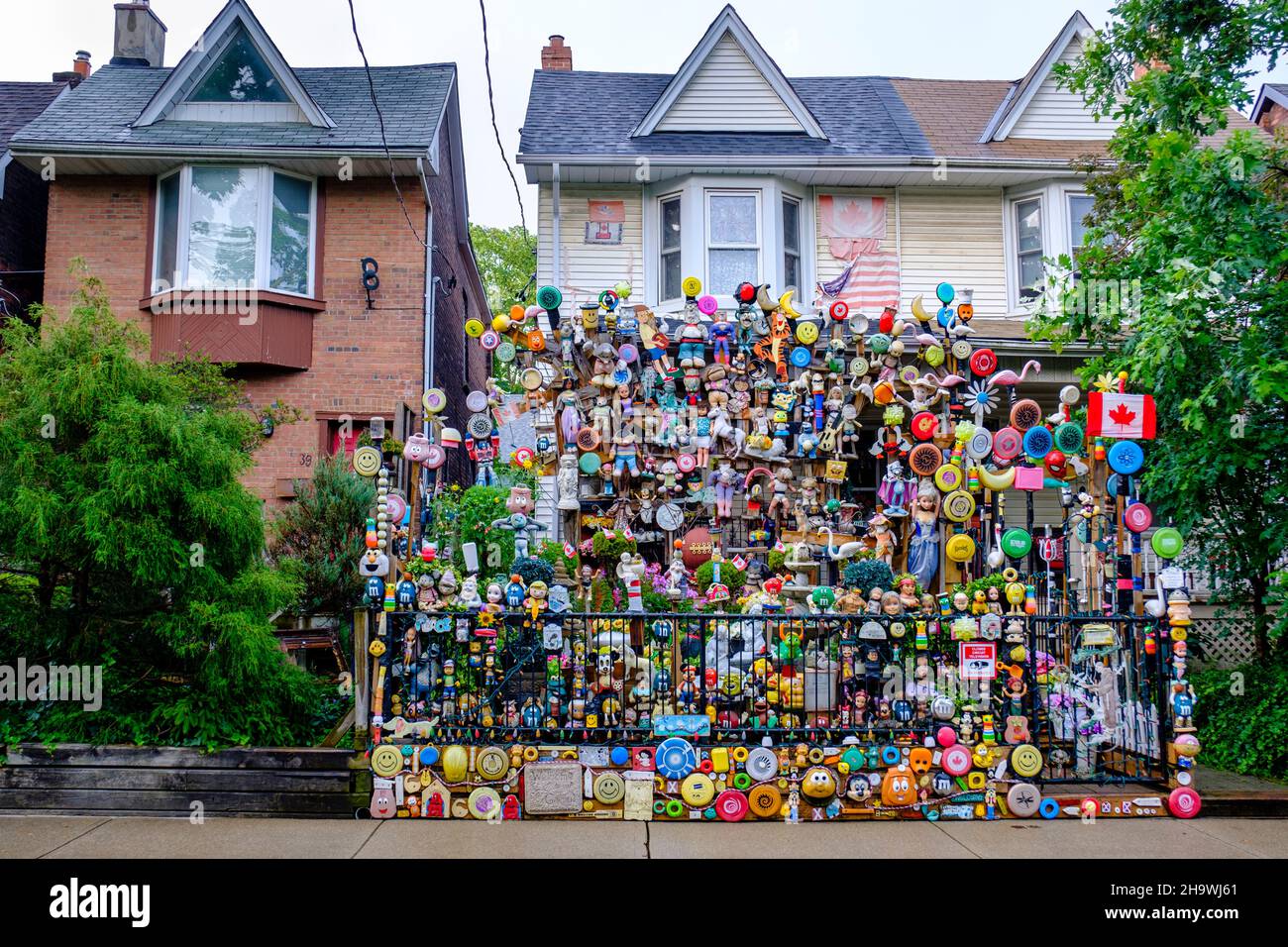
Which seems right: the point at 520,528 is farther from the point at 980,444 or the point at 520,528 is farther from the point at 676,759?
the point at 980,444

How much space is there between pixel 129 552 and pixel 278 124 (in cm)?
792

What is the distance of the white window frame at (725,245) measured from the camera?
11.8 metres

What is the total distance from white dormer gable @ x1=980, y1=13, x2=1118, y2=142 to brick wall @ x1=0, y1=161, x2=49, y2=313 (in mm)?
13870

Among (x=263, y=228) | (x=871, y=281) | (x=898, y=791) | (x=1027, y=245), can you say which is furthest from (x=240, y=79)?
(x=898, y=791)

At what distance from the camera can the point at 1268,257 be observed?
729 cm

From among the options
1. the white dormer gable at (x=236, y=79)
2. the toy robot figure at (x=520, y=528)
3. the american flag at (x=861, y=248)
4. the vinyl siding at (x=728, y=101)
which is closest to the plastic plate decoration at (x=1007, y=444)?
the toy robot figure at (x=520, y=528)

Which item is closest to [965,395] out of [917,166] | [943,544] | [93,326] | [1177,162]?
[943,544]

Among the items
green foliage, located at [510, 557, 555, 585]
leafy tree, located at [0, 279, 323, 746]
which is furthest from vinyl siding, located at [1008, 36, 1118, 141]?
leafy tree, located at [0, 279, 323, 746]

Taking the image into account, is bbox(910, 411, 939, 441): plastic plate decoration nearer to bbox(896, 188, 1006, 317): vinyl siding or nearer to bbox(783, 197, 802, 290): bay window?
bbox(783, 197, 802, 290): bay window

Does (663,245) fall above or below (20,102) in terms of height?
below

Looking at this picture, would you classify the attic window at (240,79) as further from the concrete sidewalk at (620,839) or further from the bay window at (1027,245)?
the bay window at (1027,245)

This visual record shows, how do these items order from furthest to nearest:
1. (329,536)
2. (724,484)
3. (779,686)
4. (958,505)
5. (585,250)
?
(585,250) < (724,484) < (329,536) < (958,505) < (779,686)

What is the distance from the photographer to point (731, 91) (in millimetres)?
12617

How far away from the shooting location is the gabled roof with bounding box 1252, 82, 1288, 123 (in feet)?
51.9
